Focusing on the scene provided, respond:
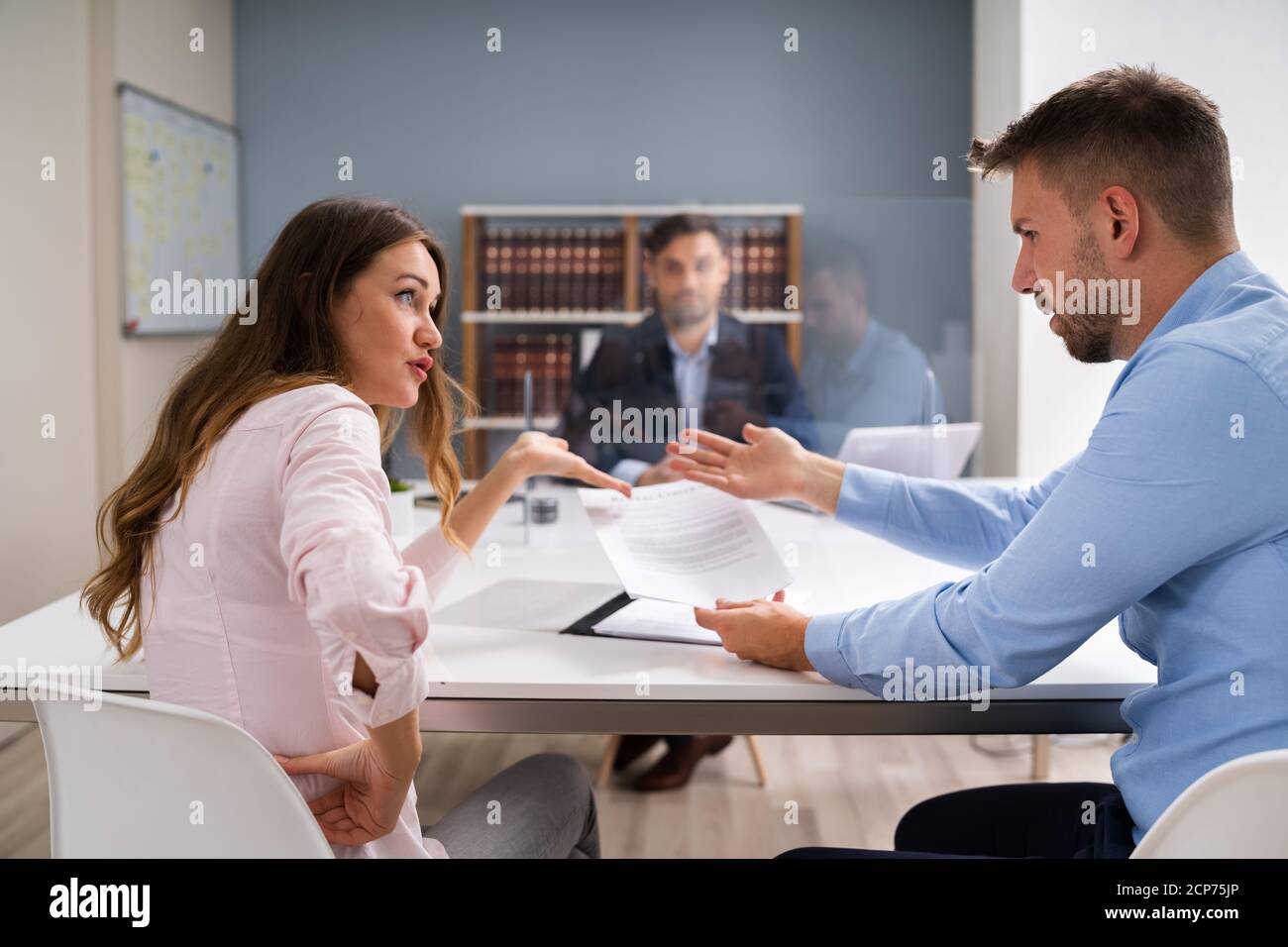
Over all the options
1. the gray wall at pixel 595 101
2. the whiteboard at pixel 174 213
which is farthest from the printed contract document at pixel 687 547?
the gray wall at pixel 595 101

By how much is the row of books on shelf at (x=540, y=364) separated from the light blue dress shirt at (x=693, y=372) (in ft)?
3.85

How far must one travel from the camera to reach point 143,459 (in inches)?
44.6

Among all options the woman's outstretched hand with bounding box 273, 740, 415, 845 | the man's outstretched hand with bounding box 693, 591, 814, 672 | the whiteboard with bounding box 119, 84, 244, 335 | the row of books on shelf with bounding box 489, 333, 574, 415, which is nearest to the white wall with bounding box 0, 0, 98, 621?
the whiteboard with bounding box 119, 84, 244, 335

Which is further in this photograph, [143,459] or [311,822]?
[143,459]

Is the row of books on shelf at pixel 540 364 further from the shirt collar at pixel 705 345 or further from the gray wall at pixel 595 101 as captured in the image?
the shirt collar at pixel 705 345

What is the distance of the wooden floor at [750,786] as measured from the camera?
2516 mm

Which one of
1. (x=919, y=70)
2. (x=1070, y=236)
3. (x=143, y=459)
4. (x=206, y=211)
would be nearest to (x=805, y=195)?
(x=919, y=70)

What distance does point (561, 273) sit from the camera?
480 cm

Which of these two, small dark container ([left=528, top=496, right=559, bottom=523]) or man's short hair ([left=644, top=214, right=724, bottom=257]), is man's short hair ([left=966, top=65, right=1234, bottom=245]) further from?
man's short hair ([left=644, top=214, right=724, bottom=257])

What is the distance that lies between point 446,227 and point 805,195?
5.57 ft

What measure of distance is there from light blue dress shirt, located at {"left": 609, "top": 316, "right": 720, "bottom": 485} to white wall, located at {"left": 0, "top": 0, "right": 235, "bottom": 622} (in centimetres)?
188

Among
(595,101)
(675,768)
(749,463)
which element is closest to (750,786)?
(675,768)

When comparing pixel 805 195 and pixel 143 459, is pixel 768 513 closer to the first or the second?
pixel 143 459

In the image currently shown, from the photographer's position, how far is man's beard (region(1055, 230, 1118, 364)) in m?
1.21
